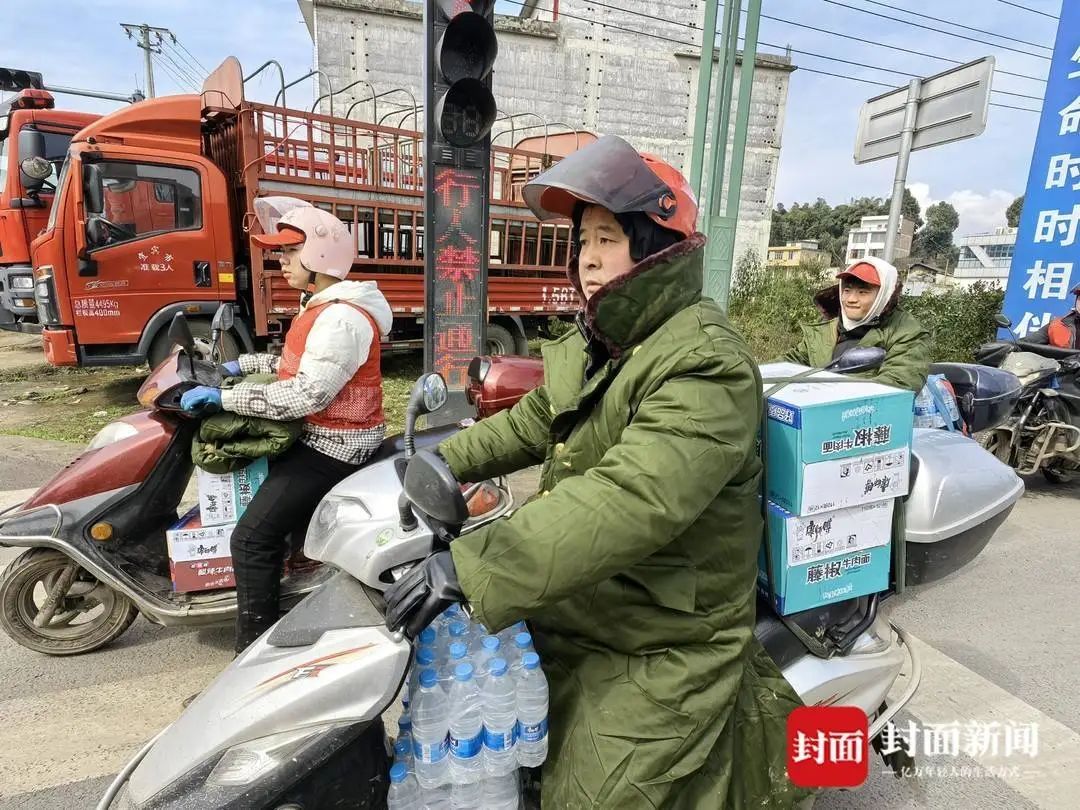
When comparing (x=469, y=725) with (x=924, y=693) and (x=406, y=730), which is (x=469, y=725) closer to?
(x=406, y=730)

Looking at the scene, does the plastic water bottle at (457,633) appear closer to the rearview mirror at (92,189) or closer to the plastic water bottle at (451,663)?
the plastic water bottle at (451,663)

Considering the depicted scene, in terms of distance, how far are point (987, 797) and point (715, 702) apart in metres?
1.61

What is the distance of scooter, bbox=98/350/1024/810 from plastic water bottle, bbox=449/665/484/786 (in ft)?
0.37

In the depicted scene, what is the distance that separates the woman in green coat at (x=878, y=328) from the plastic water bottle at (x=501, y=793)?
264 cm

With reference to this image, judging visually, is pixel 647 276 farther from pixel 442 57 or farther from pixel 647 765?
pixel 442 57

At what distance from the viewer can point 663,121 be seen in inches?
681

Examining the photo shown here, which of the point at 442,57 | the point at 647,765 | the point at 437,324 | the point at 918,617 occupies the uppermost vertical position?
the point at 442,57

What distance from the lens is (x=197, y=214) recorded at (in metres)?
→ 6.86

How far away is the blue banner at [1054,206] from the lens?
688 centimetres

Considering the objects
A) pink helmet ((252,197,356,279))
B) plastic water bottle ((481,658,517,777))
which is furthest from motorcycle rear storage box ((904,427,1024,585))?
pink helmet ((252,197,356,279))

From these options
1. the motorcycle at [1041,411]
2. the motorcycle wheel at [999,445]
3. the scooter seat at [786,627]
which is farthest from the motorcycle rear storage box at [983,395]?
the scooter seat at [786,627]

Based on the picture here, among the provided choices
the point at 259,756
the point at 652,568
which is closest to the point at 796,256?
the point at 652,568

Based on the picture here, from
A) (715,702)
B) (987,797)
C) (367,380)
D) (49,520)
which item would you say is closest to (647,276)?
(715,702)

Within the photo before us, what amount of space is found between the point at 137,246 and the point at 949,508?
724 cm
